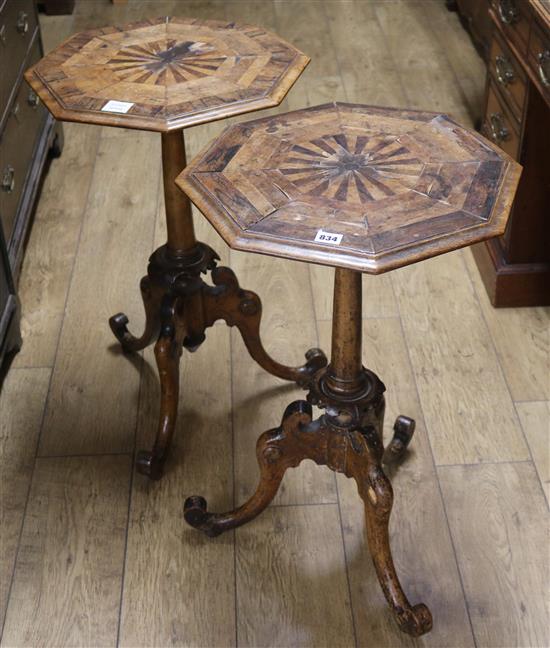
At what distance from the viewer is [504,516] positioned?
6.86 ft

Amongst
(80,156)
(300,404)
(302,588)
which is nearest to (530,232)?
(300,404)

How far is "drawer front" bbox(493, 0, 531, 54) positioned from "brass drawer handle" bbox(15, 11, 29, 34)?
130cm

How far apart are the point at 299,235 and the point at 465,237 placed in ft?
0.81

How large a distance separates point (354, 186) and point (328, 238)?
6.0 inches

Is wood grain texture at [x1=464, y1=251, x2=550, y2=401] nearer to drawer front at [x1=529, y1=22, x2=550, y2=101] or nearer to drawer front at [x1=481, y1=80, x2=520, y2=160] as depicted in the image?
drawer front at [x1=481, y1=80, x2=520, y2=160]

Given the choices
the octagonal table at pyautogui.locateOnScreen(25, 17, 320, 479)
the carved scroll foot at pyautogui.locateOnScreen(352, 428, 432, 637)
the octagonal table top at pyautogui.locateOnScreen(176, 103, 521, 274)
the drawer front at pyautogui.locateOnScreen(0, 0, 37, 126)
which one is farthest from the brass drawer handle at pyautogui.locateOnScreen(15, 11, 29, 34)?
the carved scroll foot at pyautogui.locateOnScreen(352, 428, 432, 637)

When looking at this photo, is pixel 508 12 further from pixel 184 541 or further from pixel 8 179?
pixel 184 541

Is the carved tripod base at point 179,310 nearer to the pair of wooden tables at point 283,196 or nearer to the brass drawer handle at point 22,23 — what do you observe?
the pair of wooden tables at point 283,196

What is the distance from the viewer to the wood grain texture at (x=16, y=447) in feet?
6.69

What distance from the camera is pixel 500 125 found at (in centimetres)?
261

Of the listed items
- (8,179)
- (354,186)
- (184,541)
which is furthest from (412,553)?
(8,179)

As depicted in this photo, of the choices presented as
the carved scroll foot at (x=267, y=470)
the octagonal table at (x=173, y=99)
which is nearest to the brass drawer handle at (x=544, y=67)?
the octagonal table at (x=173, y=99)

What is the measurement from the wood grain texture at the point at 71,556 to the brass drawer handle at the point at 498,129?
1.24m

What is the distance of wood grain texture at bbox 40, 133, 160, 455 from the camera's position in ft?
7.63
